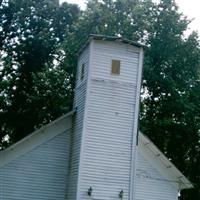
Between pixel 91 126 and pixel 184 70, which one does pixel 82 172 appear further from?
pixel 184 70

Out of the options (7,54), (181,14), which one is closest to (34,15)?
(7,54)

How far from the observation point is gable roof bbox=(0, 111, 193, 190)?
20891mm

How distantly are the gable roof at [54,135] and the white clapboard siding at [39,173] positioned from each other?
0.22m

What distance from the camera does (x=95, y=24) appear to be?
107 feet

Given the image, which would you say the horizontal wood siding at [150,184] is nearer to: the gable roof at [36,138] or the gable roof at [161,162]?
the gable roof at [161,162]

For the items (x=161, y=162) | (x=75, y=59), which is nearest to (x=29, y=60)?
(x=75, y=59)

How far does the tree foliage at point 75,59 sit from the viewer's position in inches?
1248

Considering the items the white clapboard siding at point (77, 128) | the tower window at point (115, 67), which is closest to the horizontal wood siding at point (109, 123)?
the tower window at point (115, 67)

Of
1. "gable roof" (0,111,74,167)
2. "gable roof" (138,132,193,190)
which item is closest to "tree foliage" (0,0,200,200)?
"gable roof" (138,132,193,190)

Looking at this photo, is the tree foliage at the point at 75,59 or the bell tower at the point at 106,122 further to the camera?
the tree foliage at the point at 75,59

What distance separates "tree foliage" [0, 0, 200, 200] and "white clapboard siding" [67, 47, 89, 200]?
840 cm

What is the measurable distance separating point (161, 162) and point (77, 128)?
5.21m

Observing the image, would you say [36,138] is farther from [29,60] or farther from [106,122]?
[29,60]

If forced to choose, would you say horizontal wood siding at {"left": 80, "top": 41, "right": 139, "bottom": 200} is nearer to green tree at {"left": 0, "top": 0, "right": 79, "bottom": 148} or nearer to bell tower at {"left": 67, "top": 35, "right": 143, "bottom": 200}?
bell tower at {"left": 67, "top": 35, "right": 143, "bottom": 200}
